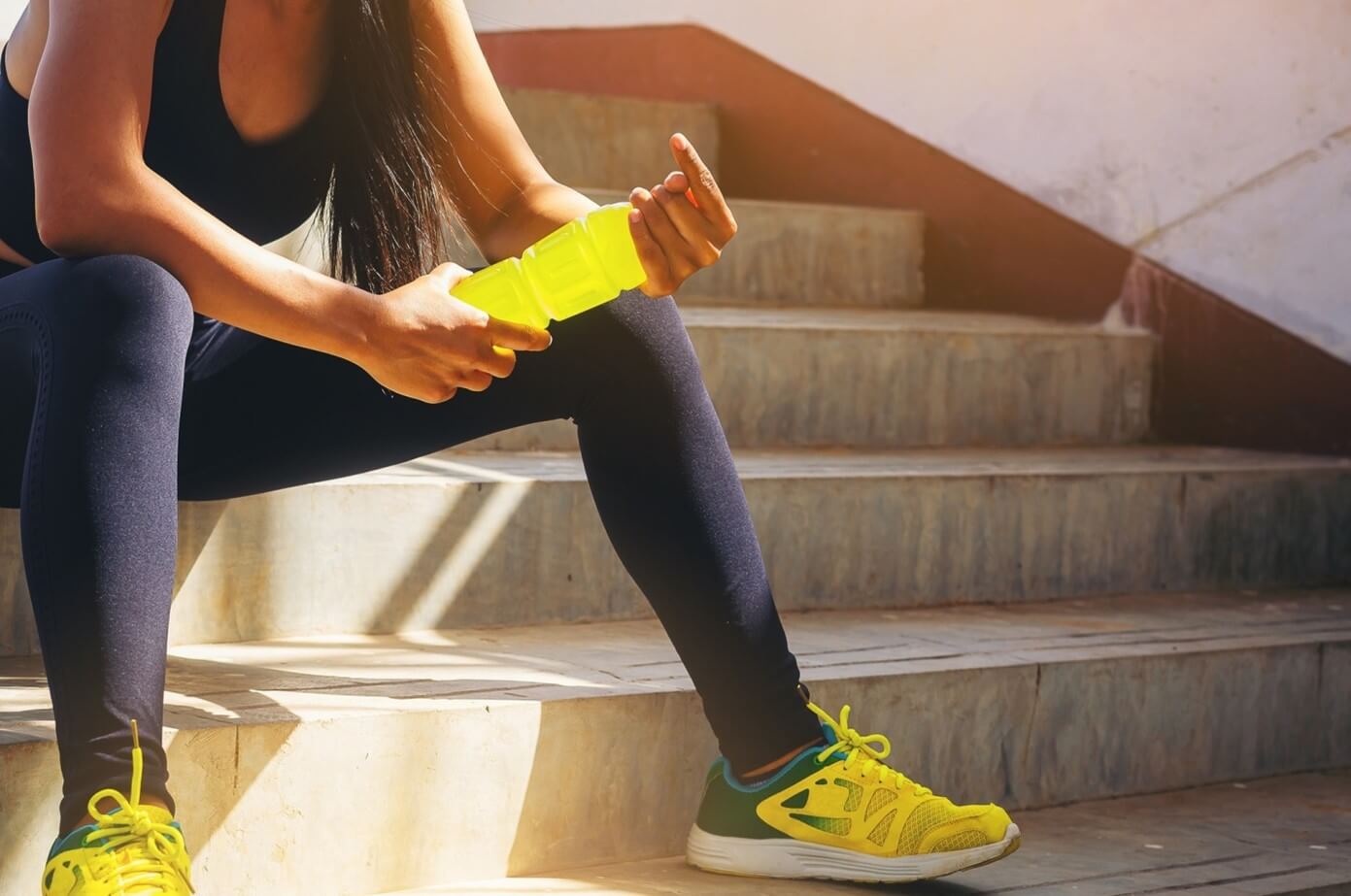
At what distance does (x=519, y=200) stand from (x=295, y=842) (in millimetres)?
694

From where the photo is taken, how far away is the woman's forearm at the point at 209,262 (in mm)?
1413

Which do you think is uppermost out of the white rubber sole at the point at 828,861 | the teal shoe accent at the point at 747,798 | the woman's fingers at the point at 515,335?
the woman's fingers at the point at 515,335

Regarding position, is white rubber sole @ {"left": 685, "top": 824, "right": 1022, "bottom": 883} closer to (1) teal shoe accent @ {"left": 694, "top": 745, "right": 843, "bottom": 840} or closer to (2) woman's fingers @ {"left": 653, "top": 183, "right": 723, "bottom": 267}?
(1) teal shoe accent @ {"left": 694, "top": 745, "right": 843, "bottom": 840}

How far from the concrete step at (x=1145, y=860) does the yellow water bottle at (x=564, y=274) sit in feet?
1.98

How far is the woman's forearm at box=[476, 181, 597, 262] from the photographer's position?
1.72m

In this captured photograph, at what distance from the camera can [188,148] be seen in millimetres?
1639

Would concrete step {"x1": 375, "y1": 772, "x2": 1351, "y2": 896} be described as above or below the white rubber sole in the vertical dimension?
below

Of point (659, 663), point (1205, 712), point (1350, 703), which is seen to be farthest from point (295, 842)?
point (1350, 703)

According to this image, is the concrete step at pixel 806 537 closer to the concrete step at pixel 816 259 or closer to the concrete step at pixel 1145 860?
the concrete step at pixel 1145 860

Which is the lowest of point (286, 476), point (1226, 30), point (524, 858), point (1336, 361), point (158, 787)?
point (524, 858)

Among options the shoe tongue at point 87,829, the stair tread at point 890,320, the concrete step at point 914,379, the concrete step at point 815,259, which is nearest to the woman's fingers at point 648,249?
the shoe tongue at point 87,829

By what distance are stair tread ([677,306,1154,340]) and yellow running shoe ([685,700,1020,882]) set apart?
1.25 metres

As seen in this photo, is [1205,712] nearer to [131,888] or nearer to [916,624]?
[916,624]

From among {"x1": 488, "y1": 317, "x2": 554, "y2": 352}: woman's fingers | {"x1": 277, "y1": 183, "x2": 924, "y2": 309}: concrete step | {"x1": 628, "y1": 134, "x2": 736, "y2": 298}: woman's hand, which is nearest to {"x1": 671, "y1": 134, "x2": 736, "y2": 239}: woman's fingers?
{"x1": 628, "y1": 134, "x2": 736, "y2": 298}: woman's hand
